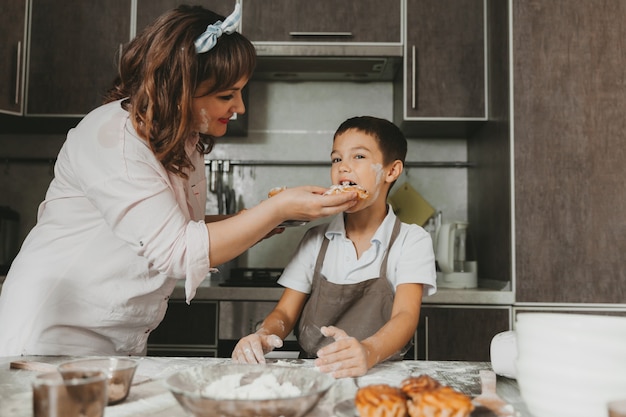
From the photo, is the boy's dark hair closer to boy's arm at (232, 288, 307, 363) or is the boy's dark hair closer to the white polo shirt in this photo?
the white polo shirt

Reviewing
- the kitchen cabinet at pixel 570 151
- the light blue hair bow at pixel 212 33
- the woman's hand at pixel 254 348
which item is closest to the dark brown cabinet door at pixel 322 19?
the kitchen cabinet at pixel 570 151

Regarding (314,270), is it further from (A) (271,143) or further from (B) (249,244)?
(A) (271,143)

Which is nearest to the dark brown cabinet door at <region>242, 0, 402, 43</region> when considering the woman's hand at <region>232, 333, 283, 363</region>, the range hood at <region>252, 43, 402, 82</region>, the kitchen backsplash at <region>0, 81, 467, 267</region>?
the range hood at <region>252, 43, 402, 82</region>

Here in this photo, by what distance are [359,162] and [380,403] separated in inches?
39.3

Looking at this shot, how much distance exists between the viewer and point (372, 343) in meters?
1.11

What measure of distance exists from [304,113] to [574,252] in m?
1.37

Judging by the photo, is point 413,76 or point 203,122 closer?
point 203,122

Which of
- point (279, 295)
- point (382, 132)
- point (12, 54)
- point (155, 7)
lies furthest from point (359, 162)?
point (12, 54)

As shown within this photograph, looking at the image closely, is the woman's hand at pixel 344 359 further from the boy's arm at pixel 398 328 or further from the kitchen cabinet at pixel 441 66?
the kitchen cabinet at pixel 441 66

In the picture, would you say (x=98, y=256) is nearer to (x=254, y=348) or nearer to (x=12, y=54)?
(x=254, y=348)

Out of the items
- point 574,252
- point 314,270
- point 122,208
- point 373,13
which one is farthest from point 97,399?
point 373,13

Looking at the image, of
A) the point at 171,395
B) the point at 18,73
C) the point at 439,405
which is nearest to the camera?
the point at 439,405

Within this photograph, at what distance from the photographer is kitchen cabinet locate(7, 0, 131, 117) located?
96.3 inches

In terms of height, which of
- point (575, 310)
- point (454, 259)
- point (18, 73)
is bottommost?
point (575, 310)
